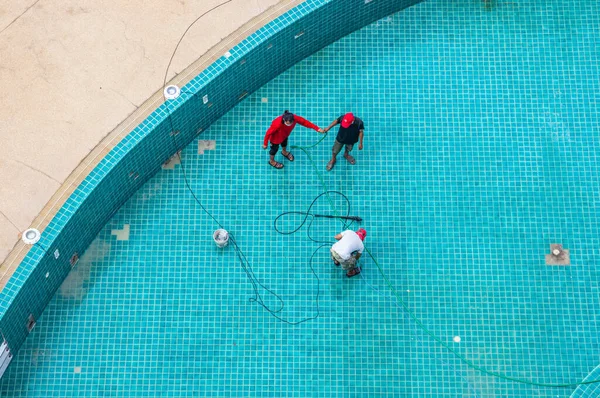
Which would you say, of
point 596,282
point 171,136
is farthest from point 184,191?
point 596,282

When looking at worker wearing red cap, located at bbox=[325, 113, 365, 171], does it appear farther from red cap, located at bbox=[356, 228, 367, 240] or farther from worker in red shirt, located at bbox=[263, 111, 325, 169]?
red cap, located at bbox=[356, 228, 367, 240]

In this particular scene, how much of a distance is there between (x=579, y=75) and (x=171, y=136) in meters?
6.47

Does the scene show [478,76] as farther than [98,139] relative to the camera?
Yes

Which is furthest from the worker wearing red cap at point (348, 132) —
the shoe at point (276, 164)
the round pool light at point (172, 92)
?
the round pool light at point (172, 92)

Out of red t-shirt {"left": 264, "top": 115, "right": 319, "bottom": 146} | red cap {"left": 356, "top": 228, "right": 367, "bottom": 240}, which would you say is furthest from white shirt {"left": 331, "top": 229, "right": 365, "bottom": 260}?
red t-shirt {"left": 264, "top": 115, "right": 319, "bottom": 146}

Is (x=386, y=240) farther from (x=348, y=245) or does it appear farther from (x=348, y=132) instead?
(x=348, y=132)

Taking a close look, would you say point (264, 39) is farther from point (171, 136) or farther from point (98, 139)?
point (98, 139)

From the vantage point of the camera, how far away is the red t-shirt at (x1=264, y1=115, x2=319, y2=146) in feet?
39.2

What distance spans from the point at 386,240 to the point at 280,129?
90.0 inches

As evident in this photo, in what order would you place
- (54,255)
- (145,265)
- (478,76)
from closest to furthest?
(54,255) → (145,265) → (478,76)

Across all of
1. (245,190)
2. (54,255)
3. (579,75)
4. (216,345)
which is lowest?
(216,345)

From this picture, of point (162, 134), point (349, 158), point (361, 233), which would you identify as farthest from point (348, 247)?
point (162, 134)

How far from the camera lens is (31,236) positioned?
37.3ft

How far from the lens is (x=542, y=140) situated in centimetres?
1298
